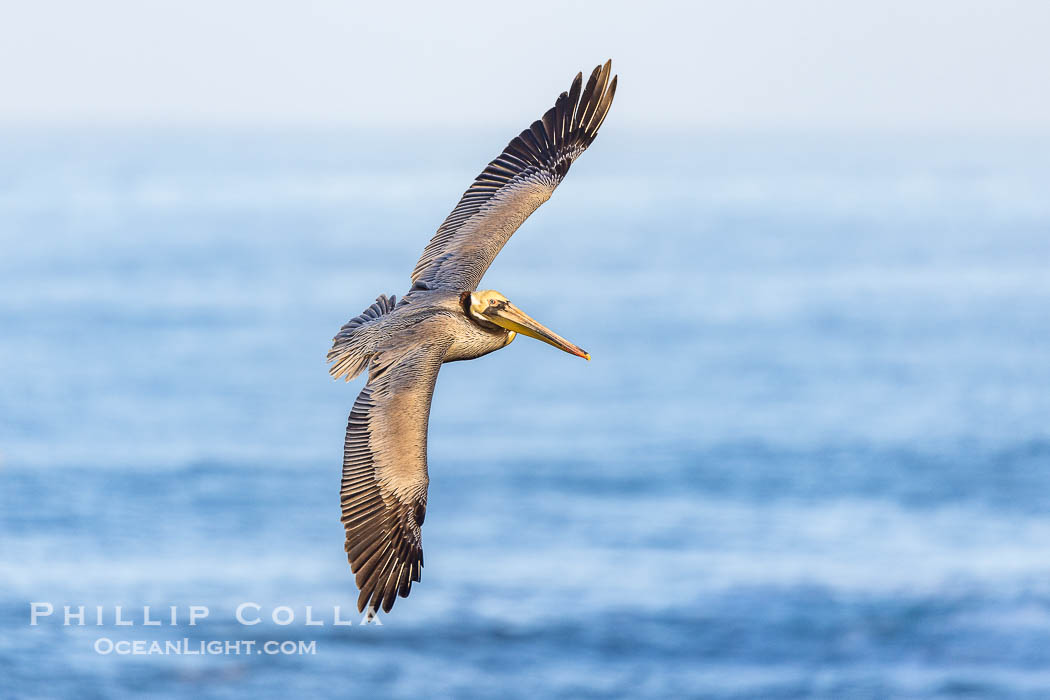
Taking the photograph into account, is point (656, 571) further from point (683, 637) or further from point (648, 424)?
point (648, 424)

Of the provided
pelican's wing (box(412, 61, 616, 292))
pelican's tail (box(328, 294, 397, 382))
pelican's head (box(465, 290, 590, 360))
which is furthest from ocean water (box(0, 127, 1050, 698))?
pelican's head (box(465, 290, 590, 360))

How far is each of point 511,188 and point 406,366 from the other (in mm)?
4320

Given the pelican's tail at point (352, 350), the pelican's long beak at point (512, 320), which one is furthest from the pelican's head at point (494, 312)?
the pelican's tail at point (352, 350)

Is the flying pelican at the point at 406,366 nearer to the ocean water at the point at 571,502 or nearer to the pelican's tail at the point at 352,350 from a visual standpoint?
the pelican's tail at the point at 352,350

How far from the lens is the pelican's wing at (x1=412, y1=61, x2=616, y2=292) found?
1872 cm

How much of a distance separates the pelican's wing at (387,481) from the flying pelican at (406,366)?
0.04ft

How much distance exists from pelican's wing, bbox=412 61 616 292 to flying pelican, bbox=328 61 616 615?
25 mm

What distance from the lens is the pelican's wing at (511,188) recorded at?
18.7 meters

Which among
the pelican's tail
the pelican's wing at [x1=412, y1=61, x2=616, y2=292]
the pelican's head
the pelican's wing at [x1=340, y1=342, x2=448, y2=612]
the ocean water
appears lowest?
the pelican's wing at [x1=340, y1=342, x2=448, y2=612]

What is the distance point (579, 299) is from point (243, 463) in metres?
55.9

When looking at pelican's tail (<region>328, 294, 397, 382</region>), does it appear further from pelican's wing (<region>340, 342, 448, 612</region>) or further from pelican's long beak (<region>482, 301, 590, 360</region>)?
pelican's long beak (<region>482, 301, 590, 360</region>)

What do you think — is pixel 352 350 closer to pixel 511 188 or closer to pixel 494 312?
pixel 494 312

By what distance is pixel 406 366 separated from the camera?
54.3 ft

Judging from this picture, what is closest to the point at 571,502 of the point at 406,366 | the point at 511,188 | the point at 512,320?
the point at 511,188
